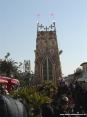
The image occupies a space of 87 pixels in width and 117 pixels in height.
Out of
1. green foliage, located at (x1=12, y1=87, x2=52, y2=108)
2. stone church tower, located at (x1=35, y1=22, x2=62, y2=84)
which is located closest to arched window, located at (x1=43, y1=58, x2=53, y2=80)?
stone church tower, located at (x1=35, y1=22, x2=62, y2=84)

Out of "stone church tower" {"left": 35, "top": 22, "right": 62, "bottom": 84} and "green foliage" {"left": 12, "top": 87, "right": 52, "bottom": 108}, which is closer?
"green foliage" {"left": 12, "top": 87, "right": 52, "bottom": 108}

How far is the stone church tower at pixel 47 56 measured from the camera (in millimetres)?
95125

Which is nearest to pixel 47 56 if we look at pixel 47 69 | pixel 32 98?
pixel 47 69

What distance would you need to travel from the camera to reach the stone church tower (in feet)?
312

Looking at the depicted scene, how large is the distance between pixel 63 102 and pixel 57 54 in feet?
288

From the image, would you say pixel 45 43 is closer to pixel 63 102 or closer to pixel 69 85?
pixel 69 85

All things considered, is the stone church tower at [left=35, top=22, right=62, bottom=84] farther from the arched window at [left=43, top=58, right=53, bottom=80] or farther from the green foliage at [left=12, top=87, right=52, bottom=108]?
the green foliage at [left=12, top=87, right=52, bottom=108]

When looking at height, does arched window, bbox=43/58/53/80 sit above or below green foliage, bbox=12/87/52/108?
above

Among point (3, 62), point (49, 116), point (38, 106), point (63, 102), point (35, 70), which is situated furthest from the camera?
point (35, 70)

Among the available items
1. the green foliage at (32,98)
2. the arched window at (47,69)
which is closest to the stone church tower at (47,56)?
the arched window at (47,69)

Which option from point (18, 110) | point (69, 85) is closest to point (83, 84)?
point (69, 85)

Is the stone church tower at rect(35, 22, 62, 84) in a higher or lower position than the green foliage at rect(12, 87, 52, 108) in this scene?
higher

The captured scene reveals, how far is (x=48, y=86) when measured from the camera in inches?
858

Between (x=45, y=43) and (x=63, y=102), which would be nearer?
(x=63, y=102)
